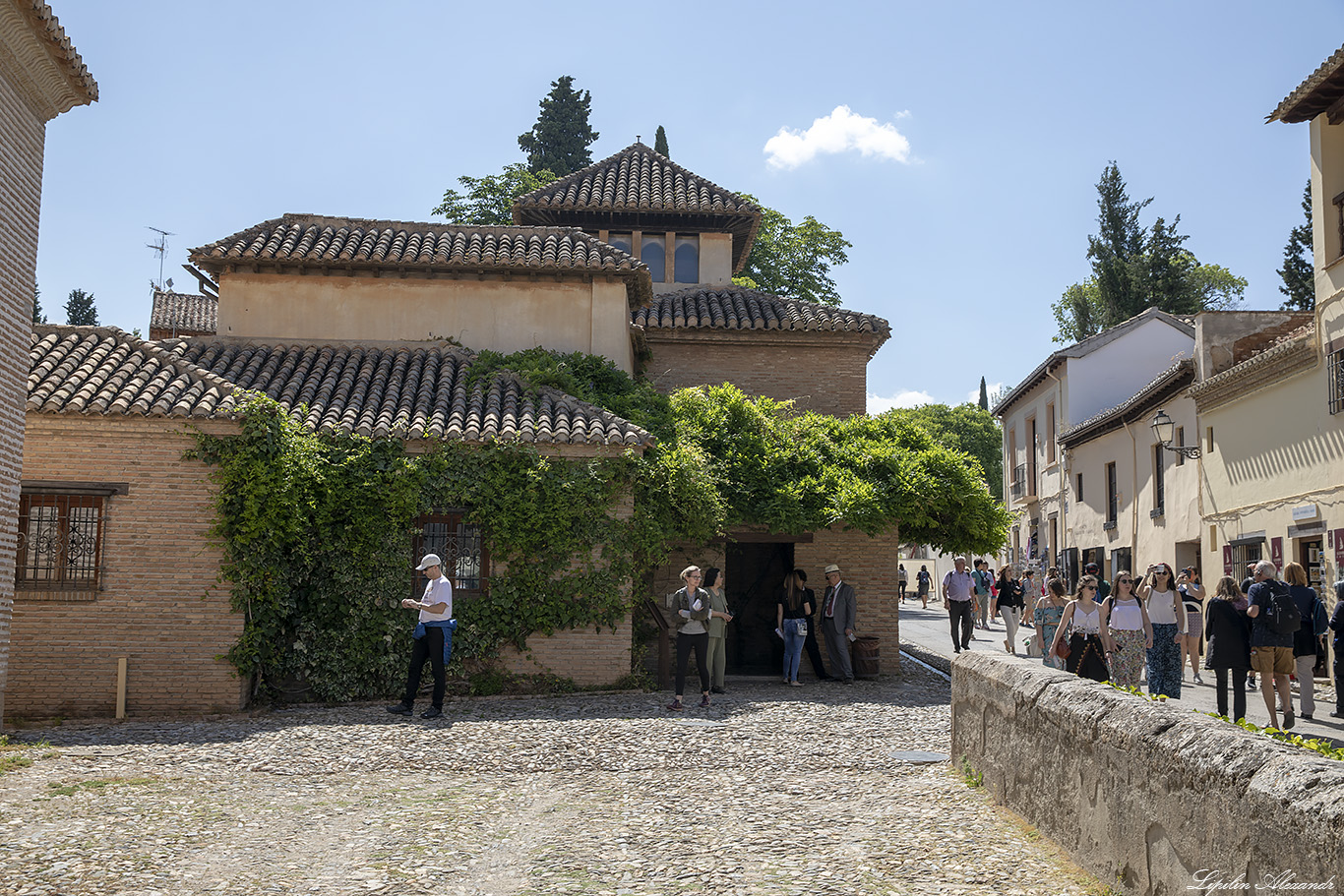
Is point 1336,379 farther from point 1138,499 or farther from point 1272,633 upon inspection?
point 1138,499

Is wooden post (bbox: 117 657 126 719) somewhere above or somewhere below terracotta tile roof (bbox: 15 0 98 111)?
below

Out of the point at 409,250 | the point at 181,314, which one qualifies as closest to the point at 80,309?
the point at 181,314

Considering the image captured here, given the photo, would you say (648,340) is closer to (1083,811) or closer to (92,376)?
(92,376)

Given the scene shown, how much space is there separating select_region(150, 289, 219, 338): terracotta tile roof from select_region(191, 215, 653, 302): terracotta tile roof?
15541 mm

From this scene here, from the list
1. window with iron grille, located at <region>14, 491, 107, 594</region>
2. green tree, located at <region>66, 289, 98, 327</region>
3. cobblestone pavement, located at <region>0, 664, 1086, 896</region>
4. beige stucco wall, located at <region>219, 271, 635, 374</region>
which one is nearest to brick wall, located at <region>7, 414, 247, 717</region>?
window with iron grille, located at <region>14, 491, 107, 594</region>

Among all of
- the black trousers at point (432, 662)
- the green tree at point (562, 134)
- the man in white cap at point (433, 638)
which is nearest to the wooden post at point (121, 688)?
the man in white cap at point (433, 638)

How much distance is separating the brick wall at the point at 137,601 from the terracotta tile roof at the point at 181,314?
2054 cm

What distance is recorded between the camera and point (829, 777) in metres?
8.92

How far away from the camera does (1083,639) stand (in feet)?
37.2

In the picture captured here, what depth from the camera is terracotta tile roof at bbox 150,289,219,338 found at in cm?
3378

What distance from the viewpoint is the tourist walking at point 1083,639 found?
11.2 metres

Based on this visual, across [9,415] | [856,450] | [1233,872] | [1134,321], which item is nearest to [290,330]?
[9,415]

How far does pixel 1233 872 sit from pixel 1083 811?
5.74 feet

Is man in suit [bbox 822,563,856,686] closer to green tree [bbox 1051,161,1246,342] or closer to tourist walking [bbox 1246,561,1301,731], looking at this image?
tourist walking [bbox 1246,561,1301,731]
